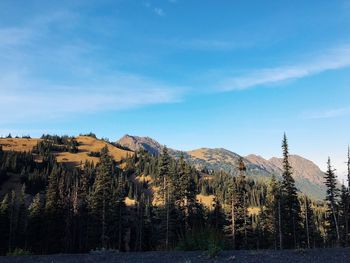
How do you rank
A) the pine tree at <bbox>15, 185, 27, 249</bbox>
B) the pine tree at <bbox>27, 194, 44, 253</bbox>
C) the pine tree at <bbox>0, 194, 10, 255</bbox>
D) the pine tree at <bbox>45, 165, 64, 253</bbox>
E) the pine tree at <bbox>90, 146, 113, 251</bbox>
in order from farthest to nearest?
the pine tree at <bbox>15, 185, 27, 249</bbox>
the pine tree at <bbox>0, 194, 10, 255</bbox>
the pine tree at <bbox>27, 194, 44, 253</bbox>
the pine tree at <bbox>45, 165, 64, 253</bbox>
the pine tree at <bbox>90, 146, 113, 251</bbox>

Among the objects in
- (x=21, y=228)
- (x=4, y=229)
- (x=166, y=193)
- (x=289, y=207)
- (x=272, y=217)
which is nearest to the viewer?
(x=289, y=207)

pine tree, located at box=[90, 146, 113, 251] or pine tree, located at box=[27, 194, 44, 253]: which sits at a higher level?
pine tree, located at box=[90, 146, 113, 251]

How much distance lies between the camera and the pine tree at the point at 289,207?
61894 mm

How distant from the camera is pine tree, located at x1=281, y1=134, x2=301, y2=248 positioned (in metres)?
61.9

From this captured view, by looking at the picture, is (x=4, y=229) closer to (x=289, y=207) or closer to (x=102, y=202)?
(x=102, y=202)

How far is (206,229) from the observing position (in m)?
17.1

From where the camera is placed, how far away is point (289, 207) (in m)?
61.8

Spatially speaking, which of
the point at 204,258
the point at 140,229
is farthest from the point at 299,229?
the point at 204,258

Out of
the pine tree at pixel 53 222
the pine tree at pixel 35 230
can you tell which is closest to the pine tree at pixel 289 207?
the pine tree at pixel 53 222

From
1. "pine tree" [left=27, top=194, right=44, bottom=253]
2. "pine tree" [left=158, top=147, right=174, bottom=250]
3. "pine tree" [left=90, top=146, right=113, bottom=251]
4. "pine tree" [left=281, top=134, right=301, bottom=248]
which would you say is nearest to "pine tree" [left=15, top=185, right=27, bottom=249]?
"pine tree" [left=27, top=194, right=44, bottom=253]

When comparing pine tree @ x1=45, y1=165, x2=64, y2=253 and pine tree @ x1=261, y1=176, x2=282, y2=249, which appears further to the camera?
pine tree @ x1=45, y1=165, x2=64, y2=253

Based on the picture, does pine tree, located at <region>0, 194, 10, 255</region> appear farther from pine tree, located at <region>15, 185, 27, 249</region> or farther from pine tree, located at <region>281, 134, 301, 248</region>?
pine tree, located at <region>281, 134, 301, 248</region>

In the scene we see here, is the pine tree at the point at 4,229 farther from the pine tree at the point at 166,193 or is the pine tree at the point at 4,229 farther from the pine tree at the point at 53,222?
the pine tree at the point at 166,193

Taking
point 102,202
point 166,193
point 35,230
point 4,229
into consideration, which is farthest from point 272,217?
point 4,229
